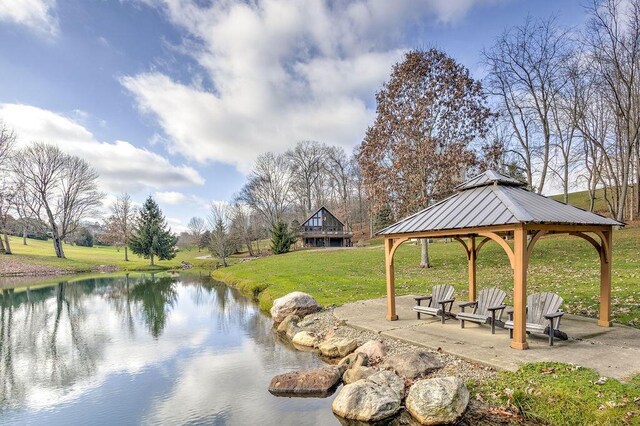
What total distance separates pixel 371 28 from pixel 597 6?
53.4 feet

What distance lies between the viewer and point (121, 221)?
51.4m

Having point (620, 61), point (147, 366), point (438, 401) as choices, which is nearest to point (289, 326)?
point (147, 366)

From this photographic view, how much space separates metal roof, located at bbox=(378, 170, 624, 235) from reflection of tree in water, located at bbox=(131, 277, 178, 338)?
11.2m

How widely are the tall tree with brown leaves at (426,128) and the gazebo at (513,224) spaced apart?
10423 mm

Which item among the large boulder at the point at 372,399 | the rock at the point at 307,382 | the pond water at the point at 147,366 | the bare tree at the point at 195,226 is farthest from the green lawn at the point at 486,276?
the bare tree at the point at 195,226

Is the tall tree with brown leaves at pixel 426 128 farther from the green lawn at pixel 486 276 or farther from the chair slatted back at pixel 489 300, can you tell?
the chair slatted back at pixel 489 300

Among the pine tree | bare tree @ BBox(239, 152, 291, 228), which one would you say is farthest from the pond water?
bare tree @ BBox(239, 152, 291, 228)

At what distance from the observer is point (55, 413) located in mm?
7168

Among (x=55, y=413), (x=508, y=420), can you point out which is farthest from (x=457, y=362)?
(x=55, y=413)

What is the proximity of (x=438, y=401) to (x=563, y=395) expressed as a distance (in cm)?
182

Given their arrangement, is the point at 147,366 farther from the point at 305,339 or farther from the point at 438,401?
the point at 438,401

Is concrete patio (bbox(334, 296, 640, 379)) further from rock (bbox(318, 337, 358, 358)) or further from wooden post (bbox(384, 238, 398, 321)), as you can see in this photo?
rock (bbox(318, 337, 358, 358))

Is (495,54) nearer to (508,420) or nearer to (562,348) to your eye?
(562,348)

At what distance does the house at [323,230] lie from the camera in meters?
51.7
